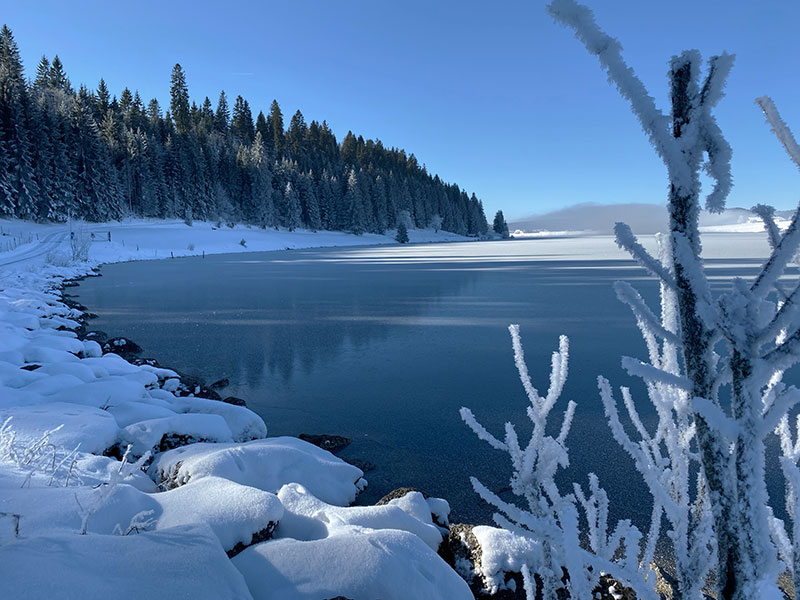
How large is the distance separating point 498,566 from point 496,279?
1858 centimetres

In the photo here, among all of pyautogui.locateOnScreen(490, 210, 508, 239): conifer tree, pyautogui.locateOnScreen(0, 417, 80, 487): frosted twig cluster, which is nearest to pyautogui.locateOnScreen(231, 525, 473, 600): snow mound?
pyautogui.locateOnScreen(0, 417, 80, 487): frosted twig cluster

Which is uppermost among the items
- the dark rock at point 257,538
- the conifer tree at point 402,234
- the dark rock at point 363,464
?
the conifer tree at point 402,234

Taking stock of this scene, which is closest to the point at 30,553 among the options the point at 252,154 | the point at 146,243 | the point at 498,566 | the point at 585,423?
the point at 498,566

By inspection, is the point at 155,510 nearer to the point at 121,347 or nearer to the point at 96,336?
the point at 121,347

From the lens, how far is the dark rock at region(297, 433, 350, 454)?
199 inches

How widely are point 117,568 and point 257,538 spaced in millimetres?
881

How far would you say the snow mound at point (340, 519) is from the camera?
291cm

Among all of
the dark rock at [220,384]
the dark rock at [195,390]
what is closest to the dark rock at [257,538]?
the dark rock at [195,390]

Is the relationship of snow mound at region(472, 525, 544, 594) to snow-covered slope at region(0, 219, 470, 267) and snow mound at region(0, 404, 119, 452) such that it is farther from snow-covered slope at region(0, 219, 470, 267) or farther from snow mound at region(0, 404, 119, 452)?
snow-covered slope at region(0, 219, 470, 267)

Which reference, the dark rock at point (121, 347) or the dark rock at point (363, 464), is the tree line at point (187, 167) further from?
the dark rock at point (363, 464)

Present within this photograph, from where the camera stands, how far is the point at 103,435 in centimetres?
419

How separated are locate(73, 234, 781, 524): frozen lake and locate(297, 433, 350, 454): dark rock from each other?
0.12 metres

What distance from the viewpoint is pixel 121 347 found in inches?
354

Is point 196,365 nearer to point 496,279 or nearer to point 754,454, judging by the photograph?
point 754,454
